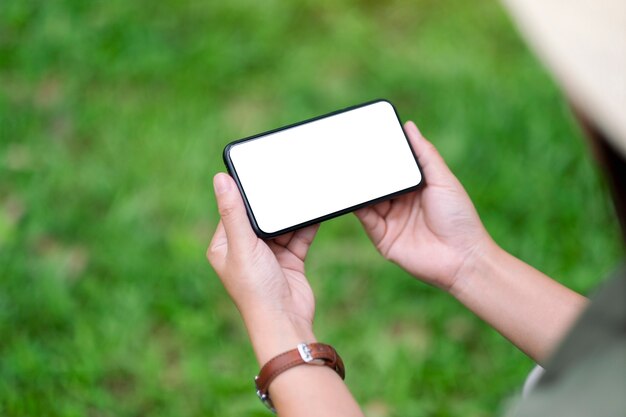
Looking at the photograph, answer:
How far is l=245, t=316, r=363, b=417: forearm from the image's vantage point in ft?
3.25

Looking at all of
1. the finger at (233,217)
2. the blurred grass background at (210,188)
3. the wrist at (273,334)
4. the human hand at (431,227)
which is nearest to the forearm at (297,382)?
the wrist at (273,334)

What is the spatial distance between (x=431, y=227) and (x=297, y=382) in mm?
402

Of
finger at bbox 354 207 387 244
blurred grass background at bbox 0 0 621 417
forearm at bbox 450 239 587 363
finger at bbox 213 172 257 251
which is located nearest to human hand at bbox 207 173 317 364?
finger at bbox 213 172 257 251

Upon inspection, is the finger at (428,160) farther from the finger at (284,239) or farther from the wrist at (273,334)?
the wrist at (273,334)

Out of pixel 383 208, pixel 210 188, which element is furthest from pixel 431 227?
pixel 210 188

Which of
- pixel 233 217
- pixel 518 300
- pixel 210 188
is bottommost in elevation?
pixel 210 188

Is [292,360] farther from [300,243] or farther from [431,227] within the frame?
[431,227]

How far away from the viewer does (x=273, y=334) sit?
3.51 ft

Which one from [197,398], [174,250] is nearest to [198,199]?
[174,250]

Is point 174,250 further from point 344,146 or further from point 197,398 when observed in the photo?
point 344,146

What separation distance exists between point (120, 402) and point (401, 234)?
2.65ft

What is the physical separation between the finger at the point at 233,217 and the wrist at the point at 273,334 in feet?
0.39

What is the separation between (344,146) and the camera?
4.27ft

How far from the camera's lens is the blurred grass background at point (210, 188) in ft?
5.60
